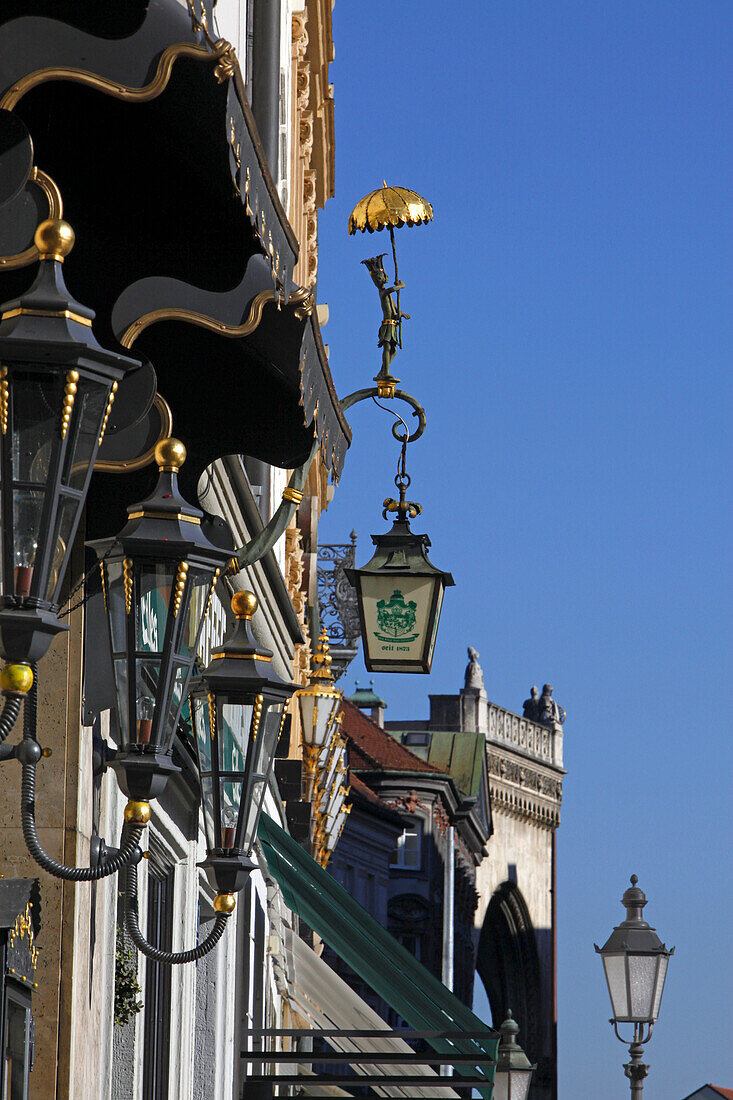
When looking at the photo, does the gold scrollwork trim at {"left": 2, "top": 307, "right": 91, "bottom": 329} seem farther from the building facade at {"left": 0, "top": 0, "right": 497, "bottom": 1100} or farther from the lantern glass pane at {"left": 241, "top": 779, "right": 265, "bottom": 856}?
the lantern glass pane at {"left": 241, "top": 779, "right": 265, "bottom": 856}

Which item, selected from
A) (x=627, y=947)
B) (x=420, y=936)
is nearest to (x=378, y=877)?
(x=420, y=936)

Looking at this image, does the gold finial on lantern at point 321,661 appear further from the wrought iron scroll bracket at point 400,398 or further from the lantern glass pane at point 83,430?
the lantern glass pane at point 83,430

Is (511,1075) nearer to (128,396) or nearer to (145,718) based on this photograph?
(128,396)

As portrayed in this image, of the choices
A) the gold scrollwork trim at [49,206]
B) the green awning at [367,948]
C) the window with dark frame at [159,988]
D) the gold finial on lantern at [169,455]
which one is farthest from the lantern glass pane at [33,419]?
the green awning at [367,948]

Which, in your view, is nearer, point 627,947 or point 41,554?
point 41,554

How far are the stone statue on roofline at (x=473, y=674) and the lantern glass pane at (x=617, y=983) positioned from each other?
166ft

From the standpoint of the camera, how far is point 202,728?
621cm

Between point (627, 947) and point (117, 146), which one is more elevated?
point (117, 146)

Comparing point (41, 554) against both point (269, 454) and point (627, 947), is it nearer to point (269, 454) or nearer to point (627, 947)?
point (269, 454)

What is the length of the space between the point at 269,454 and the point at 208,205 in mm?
1402

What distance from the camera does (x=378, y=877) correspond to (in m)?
47.7

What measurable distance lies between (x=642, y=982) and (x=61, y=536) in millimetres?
11301

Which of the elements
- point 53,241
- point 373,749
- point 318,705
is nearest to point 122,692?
point 53,241

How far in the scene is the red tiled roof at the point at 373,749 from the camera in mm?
52750
